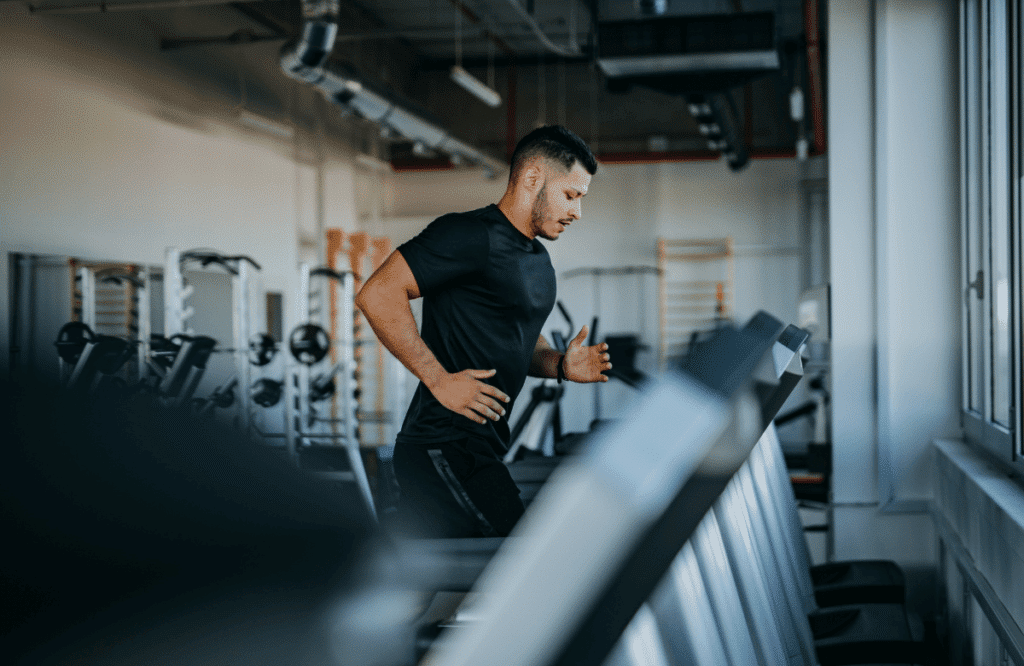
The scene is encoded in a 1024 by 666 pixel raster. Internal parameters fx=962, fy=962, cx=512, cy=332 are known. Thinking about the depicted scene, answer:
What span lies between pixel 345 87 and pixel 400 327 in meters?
4.76

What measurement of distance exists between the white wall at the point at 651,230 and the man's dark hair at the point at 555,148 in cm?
765

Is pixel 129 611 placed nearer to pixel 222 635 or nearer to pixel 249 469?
pixel 222 635

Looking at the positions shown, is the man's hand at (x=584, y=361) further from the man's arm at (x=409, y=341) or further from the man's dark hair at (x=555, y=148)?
the man's dark hair at (x=555, y=148)

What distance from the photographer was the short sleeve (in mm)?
1636

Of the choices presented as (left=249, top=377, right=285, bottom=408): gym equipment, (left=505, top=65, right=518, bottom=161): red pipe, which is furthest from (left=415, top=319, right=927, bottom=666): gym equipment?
(left=505, top=65, right=518, bottom=161): red pipe

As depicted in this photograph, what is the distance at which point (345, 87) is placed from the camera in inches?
237

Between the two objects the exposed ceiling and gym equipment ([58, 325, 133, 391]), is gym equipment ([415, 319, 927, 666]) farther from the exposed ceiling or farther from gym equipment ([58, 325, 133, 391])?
the exposed ceiling

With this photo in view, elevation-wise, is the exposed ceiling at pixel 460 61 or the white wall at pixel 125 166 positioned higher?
the exposed ceiling at pixel 460 61

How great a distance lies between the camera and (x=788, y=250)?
31.0 ft

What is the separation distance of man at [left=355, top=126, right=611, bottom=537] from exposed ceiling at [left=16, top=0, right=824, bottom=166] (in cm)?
453

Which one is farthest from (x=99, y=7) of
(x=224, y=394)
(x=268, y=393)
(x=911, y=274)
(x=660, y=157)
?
(x=660, y=157)

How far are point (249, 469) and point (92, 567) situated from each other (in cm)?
21

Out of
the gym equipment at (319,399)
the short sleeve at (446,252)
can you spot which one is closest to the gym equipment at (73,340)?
the gym equipment at (319,399)

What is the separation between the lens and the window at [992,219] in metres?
2.16
